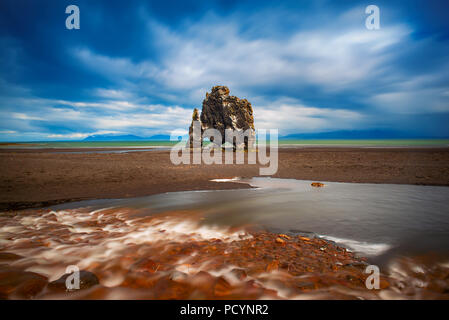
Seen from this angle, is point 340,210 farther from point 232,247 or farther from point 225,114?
point 225,114

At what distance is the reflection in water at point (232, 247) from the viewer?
11.0ft

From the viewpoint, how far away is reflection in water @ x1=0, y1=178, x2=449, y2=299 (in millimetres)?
3365

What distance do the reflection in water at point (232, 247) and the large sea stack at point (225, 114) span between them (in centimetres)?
4203

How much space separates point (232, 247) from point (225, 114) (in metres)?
49.0

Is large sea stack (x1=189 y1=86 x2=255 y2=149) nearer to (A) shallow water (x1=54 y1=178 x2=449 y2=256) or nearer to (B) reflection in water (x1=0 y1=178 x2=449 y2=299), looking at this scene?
(A) shallow water (x1=54 y1=178 x2=449 y2=256)

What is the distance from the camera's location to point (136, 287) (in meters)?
3.42

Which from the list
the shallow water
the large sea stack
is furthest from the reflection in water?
the large sea stack

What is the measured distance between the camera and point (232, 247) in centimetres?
487

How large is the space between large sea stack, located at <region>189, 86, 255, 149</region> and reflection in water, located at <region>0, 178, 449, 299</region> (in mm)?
42026

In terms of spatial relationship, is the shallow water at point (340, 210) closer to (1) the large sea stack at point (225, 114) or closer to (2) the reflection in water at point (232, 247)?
(2) the reflection in water at point (232, 247)

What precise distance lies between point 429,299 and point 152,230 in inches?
235
